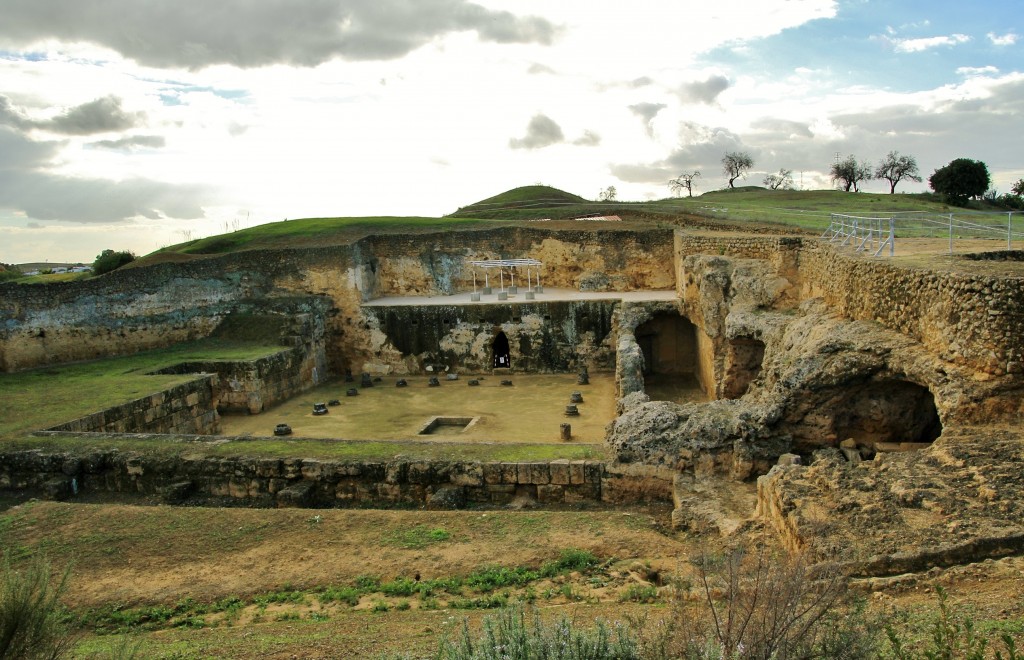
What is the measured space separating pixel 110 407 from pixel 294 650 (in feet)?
36.8

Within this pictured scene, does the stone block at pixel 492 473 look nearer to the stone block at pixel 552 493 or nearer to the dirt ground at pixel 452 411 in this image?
the stone block at pixel 552 493

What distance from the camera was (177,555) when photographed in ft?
27.6

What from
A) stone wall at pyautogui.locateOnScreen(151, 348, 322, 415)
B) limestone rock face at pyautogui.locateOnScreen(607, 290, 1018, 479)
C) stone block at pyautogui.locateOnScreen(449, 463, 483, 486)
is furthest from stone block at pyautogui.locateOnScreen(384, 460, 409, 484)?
stone wall at pyautogui.locateOnScreen(151, 348, 322, 415)

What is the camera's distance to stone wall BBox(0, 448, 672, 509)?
10125 mm

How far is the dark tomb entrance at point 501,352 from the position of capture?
23.8 meters

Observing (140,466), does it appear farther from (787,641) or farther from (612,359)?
(612,359)

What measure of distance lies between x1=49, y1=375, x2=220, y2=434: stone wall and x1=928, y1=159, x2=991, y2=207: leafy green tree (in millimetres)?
35901

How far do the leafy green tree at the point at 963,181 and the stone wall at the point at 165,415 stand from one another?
118 feet

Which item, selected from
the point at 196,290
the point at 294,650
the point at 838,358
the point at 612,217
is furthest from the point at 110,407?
the point at 612,217

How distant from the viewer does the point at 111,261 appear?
3138 centimetres

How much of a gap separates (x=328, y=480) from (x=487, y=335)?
43.1 feet

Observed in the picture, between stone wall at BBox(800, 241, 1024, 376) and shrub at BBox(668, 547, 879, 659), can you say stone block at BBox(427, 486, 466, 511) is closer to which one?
shrub at BBox(668, 547, 879, 659)

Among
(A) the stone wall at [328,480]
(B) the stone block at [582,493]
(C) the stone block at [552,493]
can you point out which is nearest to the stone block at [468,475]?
(A) the stone wall at [328,480]

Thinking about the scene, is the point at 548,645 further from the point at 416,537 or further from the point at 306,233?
the point at 306,233
